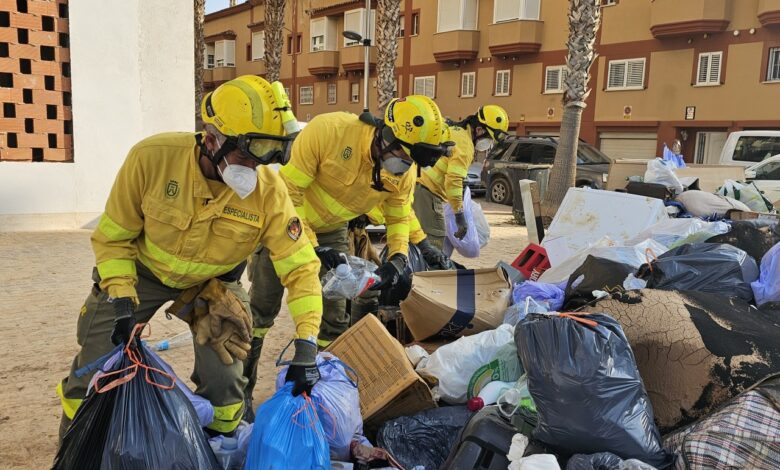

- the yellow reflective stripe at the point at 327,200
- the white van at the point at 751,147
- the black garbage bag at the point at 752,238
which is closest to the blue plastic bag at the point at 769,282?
the black garbage bag at the point at 752,238

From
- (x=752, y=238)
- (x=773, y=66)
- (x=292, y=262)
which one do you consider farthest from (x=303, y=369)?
(x=773, y=66)

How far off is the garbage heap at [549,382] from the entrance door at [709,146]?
46.9 feet

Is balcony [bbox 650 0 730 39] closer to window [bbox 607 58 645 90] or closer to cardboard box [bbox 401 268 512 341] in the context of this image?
window [bbox 607 58 645 90]

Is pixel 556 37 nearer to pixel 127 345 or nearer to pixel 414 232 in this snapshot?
pixel 414 232

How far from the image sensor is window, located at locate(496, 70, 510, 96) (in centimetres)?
2164

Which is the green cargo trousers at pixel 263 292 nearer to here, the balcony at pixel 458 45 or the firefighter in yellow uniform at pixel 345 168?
the firefighter in yellow uniform at pixel 345 168

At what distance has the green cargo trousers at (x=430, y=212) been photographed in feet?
18.5

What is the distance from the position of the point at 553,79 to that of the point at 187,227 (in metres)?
19.3

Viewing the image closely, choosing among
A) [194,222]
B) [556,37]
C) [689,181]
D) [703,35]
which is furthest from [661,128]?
[194,222]

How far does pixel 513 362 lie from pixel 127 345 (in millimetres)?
1769

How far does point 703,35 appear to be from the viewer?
54.4ft

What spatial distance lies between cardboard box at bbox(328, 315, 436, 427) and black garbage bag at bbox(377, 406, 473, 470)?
8 cm

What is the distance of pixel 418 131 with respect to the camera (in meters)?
3.39

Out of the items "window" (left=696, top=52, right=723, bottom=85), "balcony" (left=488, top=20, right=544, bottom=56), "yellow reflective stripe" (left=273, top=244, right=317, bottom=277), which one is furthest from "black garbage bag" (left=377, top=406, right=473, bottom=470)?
"balcony" (left=488, top=20, right=544, bottom=56)
